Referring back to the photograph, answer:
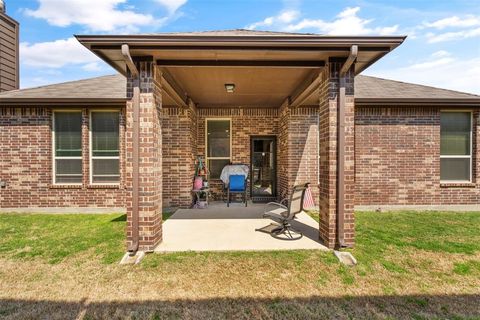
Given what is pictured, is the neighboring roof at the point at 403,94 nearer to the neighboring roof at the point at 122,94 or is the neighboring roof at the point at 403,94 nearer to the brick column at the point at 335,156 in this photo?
the neighboring roof at the point at 122,94

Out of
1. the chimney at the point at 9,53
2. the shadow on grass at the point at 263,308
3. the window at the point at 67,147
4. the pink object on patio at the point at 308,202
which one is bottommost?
the shadow on grass at the point at 263,308

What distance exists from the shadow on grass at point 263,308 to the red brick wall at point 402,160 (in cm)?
453

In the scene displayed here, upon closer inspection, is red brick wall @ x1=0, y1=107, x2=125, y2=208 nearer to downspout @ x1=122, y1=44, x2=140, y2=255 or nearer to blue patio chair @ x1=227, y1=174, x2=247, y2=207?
blue patio chair @ x1=227, y1=174, x2=247, y2=207

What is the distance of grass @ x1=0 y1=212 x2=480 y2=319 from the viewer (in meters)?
2.57

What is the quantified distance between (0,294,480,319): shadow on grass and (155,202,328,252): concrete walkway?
1.35 meters

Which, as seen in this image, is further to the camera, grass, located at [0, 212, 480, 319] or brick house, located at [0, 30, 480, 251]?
brick house, located at [0, 30, 480, 251]

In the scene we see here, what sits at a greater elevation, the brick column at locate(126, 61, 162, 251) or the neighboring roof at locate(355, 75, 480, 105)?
the neighboring roof at locate(355, 75, 480, 105)

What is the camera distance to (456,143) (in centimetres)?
716

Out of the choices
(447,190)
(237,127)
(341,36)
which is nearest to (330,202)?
(341,36)

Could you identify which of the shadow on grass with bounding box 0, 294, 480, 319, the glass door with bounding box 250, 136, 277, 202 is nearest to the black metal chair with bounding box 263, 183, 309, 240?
the shadow on grass with bounding box 0, 294, 480, 319

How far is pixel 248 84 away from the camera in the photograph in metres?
5.65

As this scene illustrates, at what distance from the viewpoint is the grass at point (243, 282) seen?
2.57 metres

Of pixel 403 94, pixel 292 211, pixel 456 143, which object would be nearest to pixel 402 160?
pixel 456 143

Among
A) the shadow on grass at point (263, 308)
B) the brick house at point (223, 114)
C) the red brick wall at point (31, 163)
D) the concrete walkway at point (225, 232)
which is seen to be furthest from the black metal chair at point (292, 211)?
the red brick wall at point (31, 163)
